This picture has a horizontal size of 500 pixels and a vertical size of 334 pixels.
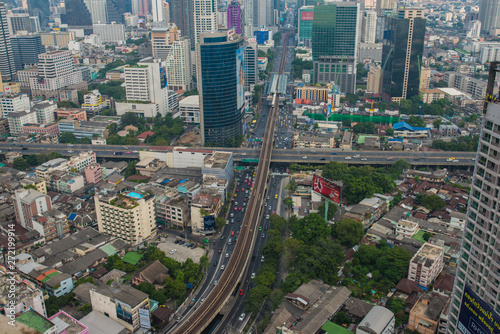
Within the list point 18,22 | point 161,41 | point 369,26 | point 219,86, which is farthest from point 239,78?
point 18,22

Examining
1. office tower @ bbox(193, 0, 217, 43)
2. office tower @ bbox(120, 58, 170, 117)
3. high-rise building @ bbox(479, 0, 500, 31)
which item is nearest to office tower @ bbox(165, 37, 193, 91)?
office tower @ bbox(193, 0, 217, 43)

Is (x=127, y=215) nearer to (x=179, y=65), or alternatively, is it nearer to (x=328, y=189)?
(x=328, y=189)

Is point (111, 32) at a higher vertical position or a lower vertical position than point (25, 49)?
higher

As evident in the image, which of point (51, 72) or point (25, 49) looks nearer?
point (51, 72)

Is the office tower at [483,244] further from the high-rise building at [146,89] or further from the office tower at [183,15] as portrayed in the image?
the office tower at [183,15]

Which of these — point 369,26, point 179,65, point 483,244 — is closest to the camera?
point 483,244

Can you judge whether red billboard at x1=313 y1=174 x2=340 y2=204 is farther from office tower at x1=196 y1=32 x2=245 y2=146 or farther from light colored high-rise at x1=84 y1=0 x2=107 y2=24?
light colored high-rise at x1=84 y1=0 x2=107 y2=24

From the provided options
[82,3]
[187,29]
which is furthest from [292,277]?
[82,3]
